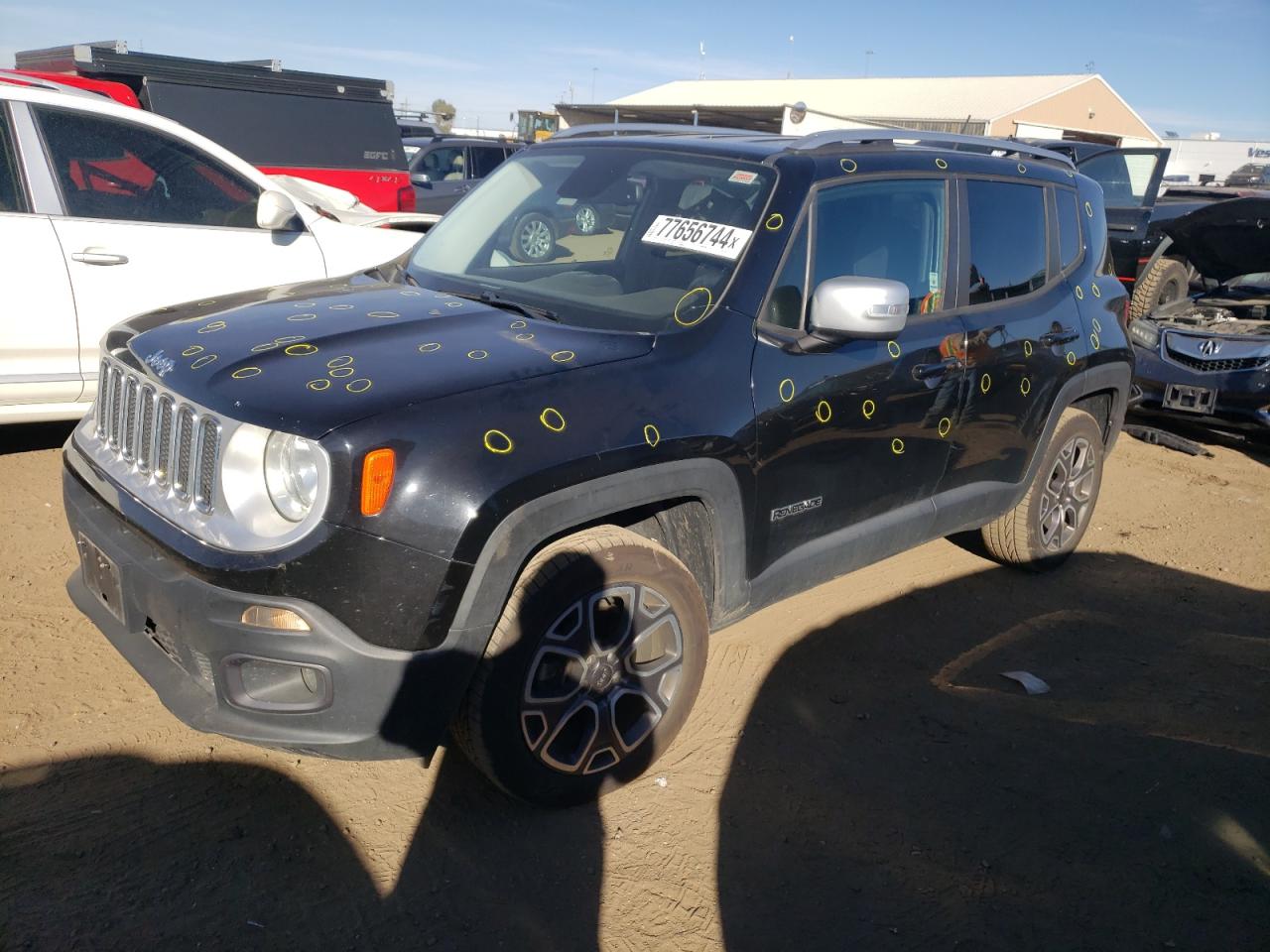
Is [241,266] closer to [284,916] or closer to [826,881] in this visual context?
[284,916]

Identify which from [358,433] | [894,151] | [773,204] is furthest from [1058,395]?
[358,433]

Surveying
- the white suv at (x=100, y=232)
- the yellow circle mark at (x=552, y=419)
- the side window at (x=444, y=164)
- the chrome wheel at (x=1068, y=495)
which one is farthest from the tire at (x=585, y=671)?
the side window at (x=444, y=164)

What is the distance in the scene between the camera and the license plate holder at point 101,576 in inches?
109

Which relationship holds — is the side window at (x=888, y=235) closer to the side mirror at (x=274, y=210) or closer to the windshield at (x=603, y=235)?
the windshield at (x=603, y=235)

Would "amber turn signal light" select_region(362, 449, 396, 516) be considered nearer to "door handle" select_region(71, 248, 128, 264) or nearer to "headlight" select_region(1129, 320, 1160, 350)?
"door handle" select_region(71, 248, 128, 264)

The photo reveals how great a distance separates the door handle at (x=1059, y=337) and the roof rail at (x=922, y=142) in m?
0.84

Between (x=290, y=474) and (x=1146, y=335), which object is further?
(x=1146, y=335)

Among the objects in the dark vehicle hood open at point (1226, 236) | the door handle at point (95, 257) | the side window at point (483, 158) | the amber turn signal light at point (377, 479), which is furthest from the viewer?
the side window at point (483, 158)

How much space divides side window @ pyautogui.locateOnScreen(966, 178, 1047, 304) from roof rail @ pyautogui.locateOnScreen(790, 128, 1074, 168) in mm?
215

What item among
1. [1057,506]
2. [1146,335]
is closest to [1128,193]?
[1146,335]

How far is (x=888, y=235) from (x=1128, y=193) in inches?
372

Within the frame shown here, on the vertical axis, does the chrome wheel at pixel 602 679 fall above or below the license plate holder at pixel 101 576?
below

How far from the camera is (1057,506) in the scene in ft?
16.5

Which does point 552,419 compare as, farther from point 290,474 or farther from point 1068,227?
point 1068,227
